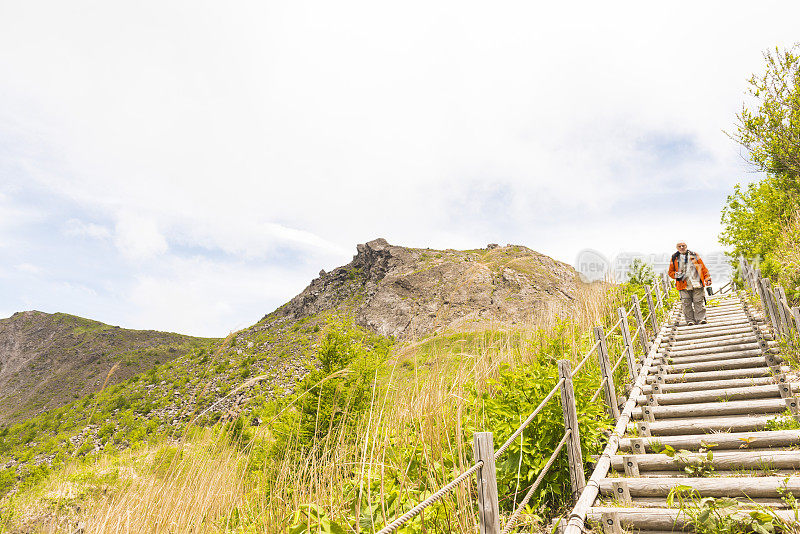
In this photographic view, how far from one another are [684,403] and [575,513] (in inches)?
122

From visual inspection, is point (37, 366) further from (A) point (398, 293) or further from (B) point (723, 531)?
(B) point (723, 531)

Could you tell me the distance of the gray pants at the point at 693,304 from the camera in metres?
8.48

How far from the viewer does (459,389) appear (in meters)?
3.37

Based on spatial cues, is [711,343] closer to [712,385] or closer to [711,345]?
[711,345]

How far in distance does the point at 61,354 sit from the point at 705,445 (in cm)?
11911

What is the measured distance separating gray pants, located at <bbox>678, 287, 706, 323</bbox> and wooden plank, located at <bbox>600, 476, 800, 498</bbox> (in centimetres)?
647

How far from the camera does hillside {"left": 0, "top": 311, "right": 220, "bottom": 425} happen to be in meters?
73.8

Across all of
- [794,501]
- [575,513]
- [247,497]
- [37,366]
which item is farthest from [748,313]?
[37,366]

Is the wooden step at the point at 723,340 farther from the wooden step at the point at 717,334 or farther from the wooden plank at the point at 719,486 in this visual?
the wooden plank at the point at 719,486

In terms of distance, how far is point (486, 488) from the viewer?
6.02ft

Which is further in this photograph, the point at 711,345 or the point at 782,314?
the point at 711,345

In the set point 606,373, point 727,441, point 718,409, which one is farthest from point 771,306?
point 727,441

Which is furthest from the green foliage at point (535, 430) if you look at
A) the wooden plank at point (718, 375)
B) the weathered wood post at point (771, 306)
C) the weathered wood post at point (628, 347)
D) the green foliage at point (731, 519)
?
the weathered wood post at point (771, 306)

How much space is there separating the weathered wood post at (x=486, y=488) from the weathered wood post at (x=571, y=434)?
1569mm
